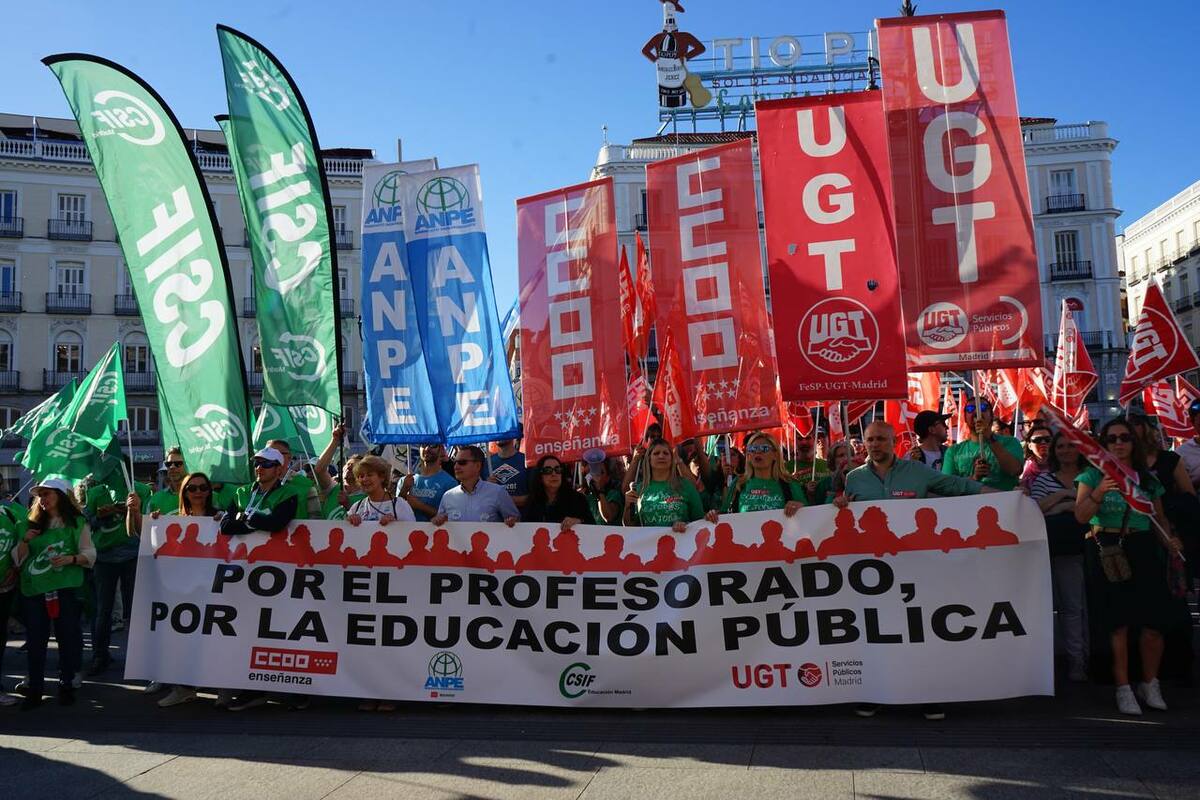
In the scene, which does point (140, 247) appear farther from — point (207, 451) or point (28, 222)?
point (28, 222)

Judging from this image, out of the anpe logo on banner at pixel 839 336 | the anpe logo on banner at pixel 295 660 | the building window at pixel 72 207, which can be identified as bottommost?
the anpe logo on banner at pixel 295 660

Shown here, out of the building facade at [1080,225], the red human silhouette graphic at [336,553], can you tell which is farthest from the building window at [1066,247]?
the red human silhouette graphic at [336,553]

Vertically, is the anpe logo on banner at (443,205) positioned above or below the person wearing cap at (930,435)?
above

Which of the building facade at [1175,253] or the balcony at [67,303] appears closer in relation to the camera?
the balcony at [67,303]

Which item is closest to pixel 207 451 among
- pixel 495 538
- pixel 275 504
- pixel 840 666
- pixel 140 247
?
pixel 275 504

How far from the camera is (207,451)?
26.2 ft

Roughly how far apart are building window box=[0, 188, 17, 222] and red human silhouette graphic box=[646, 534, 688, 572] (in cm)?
4730

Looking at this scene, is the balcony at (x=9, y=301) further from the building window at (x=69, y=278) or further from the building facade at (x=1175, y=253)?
the building facade at (x=1175, y=253)

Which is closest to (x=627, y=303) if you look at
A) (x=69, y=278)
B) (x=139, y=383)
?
(x=139, y=383)

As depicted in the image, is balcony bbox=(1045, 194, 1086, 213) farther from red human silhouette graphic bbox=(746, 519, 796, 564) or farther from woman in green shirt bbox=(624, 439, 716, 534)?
red human silhouette graphic bbox=(746, 519, 796, 564)

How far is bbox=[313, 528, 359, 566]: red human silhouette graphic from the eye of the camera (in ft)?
23.2

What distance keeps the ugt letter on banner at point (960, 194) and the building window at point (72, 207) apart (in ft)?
153

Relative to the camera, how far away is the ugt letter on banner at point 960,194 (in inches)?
281

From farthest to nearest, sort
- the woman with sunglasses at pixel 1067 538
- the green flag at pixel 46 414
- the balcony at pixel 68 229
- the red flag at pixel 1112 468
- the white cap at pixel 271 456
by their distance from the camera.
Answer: the balcony at pixel 68 229
the green flag at pixel 46 414
the white cap at pixel 271 456
the woman with sunglasses at pixel 1067 538
the red flag at pixel 1112 468
